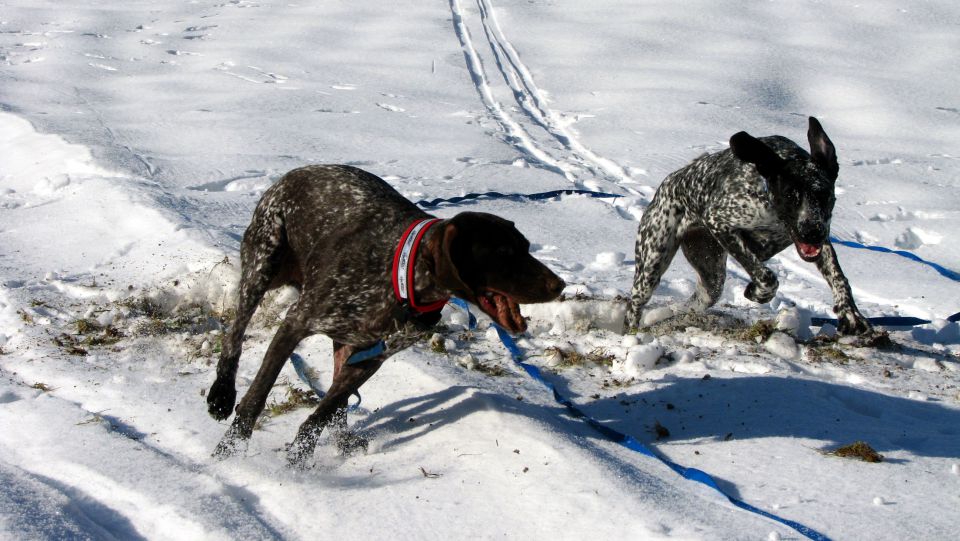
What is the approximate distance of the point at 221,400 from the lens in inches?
165

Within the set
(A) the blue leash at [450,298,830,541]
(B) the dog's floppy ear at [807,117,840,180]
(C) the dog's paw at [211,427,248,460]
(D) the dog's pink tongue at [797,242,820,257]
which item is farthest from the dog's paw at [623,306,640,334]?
(C) the dog's paw at [211,427,248,460]

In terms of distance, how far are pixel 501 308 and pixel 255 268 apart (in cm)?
145

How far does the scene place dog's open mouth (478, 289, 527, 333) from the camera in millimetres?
3535

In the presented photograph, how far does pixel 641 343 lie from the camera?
522 centimetres

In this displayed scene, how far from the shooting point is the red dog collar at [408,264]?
359 centimetres

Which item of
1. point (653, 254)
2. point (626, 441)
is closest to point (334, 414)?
point (626, 441)

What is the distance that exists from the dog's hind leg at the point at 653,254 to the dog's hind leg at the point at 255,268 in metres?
2.30

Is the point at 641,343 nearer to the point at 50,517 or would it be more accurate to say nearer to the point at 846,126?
the point at 50,517

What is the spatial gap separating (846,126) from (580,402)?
354 inches

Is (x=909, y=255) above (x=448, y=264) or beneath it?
beneath

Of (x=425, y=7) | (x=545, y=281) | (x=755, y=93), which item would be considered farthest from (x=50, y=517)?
(x=425, y=7)

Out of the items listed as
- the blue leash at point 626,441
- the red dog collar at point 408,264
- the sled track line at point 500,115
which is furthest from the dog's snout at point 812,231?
the sled track line at point 500,115

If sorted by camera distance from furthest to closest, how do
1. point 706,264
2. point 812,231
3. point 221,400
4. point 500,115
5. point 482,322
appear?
point 500,115 < point 706,264 < point 482,322 < point 812,231 < point 221,400

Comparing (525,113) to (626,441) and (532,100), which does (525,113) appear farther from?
(626,441)
